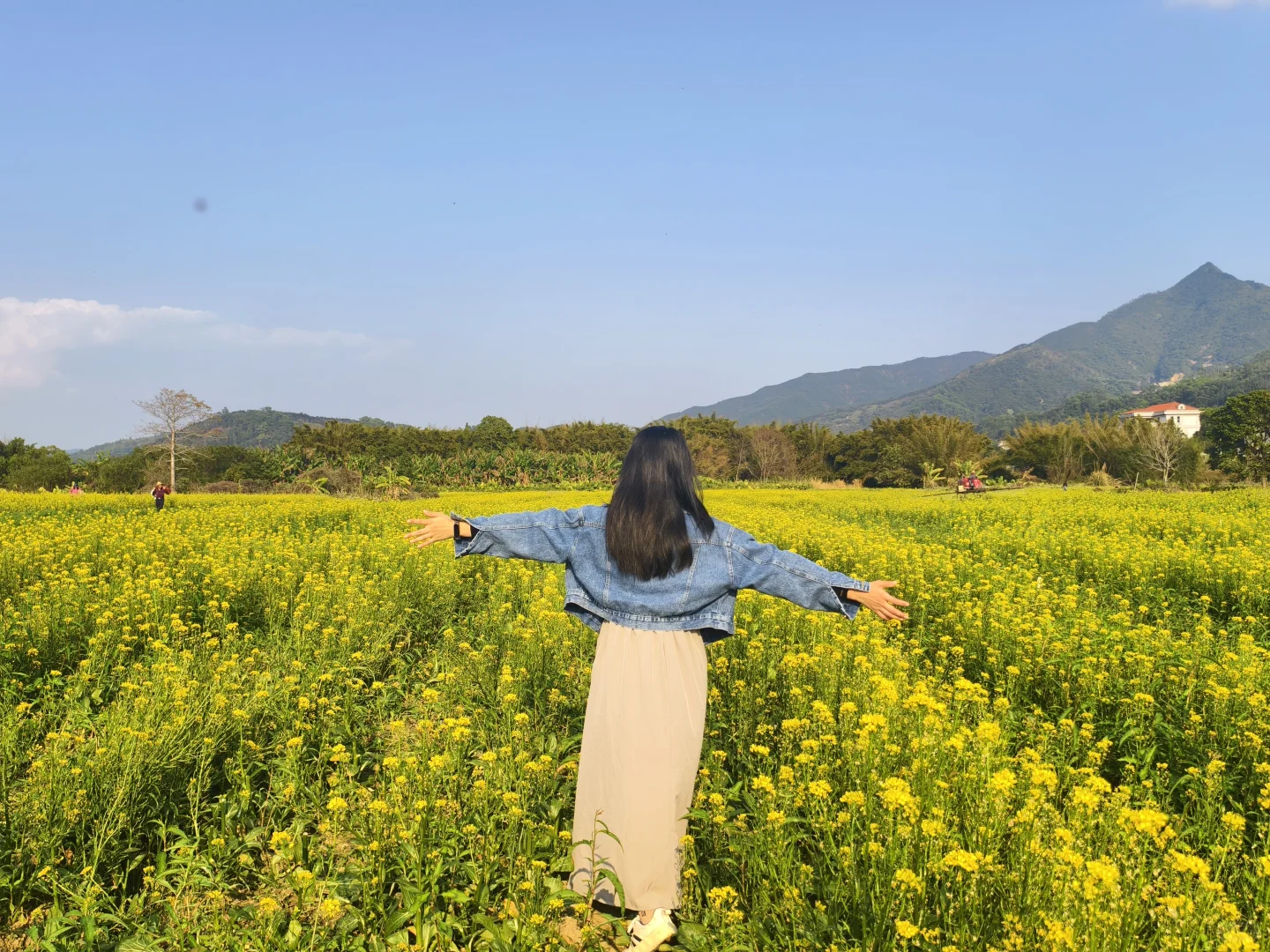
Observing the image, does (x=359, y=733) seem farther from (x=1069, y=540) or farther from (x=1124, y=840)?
(x=1069, y=540)

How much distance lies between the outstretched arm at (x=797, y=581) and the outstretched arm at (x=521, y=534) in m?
0.63

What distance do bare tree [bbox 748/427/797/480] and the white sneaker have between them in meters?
58.0

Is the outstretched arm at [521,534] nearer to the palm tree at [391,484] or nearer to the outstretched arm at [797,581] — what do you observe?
the outstretched arm at [797,581]

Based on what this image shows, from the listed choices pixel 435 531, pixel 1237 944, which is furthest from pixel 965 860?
pixel 435 531

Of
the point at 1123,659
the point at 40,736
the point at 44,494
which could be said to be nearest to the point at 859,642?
the point at 1123,659

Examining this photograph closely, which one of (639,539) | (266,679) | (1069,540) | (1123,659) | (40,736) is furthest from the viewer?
(1069,540)

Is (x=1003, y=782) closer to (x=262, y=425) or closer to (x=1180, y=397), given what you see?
(x=262, y=425)

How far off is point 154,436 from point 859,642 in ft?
148

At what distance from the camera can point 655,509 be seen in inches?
100

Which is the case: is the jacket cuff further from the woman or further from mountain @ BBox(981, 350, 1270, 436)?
mountain @ BBox(981, 350, 1270, 436)

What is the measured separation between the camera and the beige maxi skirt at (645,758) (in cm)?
264

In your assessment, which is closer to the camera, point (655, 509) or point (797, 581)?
point (655, 509)

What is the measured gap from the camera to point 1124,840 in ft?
7.38

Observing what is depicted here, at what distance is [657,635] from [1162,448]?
4995 centimetres
